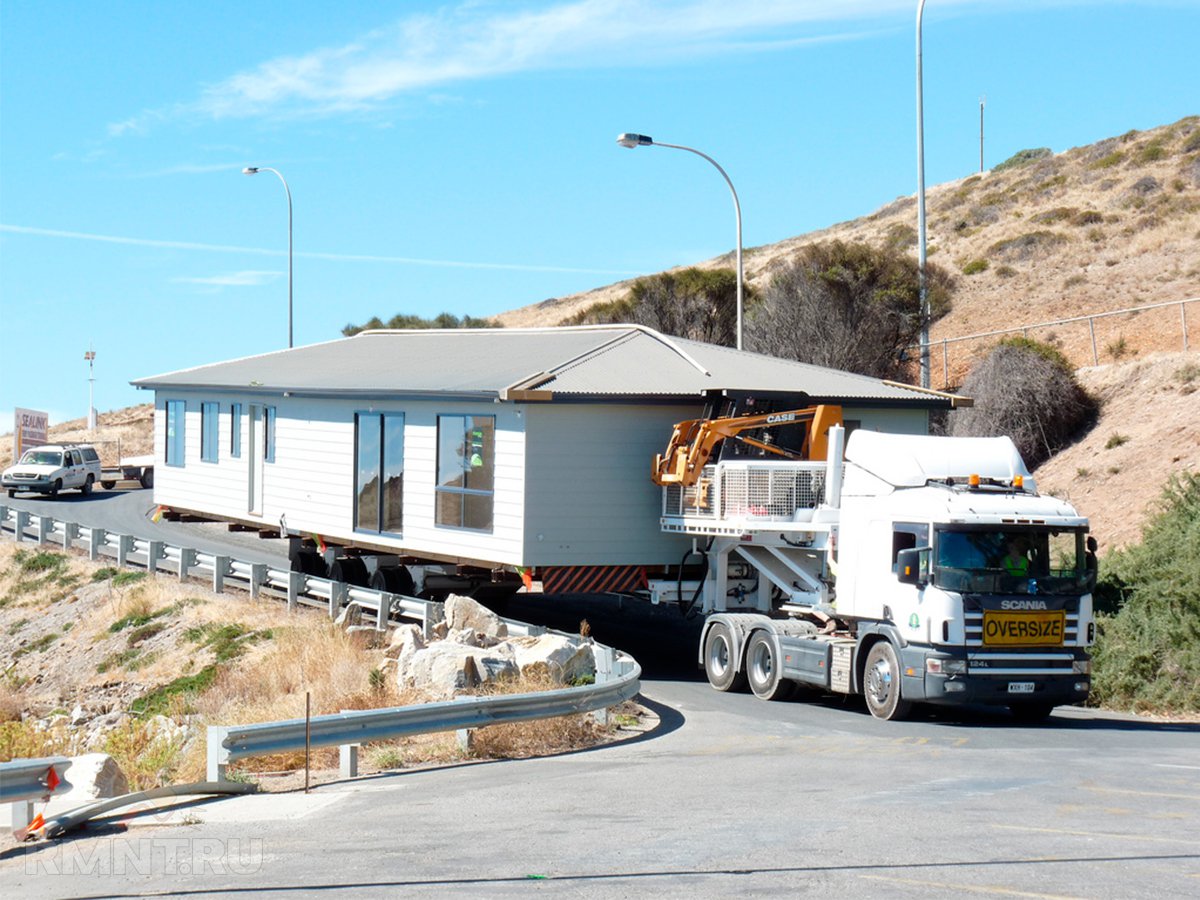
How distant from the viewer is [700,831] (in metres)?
9.80

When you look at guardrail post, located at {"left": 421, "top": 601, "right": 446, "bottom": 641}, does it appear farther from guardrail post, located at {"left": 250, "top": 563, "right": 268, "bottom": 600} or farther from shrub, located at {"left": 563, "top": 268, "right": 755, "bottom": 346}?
shrub, located at {"left": 563, "top": 268, "right": 755, "bottom": 346}

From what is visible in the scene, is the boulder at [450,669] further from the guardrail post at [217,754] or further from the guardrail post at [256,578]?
the guardrail post at [256,578]

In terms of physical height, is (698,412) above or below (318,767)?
above

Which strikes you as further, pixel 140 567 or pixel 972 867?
pixel 140 567

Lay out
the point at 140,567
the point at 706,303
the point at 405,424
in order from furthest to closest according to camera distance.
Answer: the point at 706,303 → the point at 140,567 → the point at 405,424

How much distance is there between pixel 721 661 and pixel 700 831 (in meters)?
10.0

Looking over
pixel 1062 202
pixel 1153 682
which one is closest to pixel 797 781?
pixel 1153 682

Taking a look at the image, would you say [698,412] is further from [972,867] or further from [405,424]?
[972,867]

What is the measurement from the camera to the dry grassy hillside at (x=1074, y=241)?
48.3 m

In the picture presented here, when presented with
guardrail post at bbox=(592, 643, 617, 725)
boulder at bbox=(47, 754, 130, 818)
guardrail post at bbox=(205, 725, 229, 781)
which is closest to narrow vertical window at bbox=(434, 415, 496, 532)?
guardrail post at bbox=(592, 643, 617, 725)

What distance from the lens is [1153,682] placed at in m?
18.8

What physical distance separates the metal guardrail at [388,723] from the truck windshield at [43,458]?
42566mm

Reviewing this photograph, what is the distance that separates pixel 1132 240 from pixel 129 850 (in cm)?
5924

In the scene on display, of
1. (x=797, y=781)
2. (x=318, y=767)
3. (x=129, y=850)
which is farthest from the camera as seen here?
(x=318, y=767)
